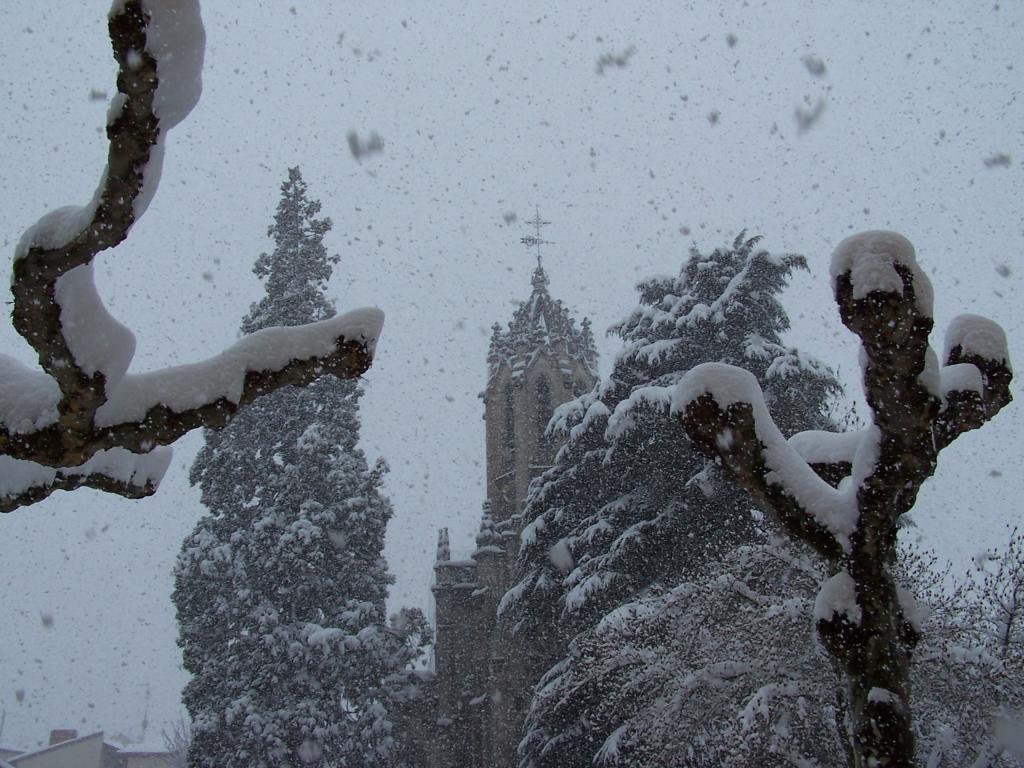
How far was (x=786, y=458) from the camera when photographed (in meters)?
4.42

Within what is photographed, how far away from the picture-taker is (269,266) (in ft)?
82.9

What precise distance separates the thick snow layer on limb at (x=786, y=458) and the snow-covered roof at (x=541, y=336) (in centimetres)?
3028

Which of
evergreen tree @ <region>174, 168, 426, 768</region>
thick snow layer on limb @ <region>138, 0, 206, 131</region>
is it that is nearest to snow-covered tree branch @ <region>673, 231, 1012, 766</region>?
thick snow layer on limb @ <region>138, 0, 206, 131</region>

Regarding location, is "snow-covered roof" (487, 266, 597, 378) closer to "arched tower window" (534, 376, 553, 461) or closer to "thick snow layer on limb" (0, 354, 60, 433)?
"arched tower window" (534, 376, 553, 461)

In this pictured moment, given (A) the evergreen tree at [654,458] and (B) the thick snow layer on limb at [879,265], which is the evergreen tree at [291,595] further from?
(B) the thick snow layer on limb at [879,265]

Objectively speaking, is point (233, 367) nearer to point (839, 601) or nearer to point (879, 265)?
point (879, 265)

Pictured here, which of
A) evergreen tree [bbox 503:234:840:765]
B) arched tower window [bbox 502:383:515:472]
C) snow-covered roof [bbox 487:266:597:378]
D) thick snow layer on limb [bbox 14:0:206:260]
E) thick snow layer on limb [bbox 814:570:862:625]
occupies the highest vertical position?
snow-covered roof [bbox 487:266:597:378]

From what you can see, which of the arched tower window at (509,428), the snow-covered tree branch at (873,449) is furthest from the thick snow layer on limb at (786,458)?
the arched tower window at (509,428)

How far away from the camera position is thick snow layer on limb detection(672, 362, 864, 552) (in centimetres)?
427

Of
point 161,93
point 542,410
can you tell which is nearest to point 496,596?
point 542,410

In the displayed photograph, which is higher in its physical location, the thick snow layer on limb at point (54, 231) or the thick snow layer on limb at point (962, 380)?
the thick snow layer on limb at point (54, 231)

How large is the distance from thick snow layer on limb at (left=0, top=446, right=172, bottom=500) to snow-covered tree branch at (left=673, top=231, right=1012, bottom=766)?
3430 millimetres

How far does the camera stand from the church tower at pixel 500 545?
2748 centimetres

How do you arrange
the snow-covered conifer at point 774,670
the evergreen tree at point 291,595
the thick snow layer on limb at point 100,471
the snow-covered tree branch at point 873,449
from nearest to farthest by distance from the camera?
1. the snow-covered tree branch at point 873,449
2. the thick snow layer on limb at point 100,471
3. the snow-covered conifer at point 774,670
4. the evergreen tree at point 291,595
